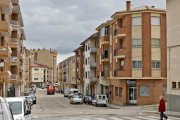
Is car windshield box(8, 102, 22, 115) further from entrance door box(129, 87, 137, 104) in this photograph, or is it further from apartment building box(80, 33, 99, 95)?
apartment building box(80, 33, 99, 95)

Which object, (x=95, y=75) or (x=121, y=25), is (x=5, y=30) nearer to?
(x=121, y=25)

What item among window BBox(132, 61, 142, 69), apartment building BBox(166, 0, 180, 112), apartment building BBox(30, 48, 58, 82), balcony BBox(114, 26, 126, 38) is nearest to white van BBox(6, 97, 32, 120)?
apartment building BBox(166, 0, 180, 112)

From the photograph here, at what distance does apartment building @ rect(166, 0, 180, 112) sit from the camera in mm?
27062

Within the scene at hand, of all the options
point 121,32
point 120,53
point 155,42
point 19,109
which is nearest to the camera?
point 19,109

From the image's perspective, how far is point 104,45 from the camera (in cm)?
5250

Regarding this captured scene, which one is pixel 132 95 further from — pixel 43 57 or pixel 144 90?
pixel 43 57

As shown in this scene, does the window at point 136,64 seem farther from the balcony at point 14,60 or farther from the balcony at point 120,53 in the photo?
the balcony at point 14,60

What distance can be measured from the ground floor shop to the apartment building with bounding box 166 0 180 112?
1084 cm

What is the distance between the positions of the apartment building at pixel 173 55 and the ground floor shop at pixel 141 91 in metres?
10.8

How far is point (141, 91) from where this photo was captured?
39.6 metres

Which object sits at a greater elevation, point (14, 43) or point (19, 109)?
point (14, 43)

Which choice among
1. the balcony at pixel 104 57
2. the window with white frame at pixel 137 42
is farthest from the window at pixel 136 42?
the balcony at pixel 104 57

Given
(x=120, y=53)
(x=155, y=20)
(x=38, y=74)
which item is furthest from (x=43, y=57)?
(x=155, y=20)

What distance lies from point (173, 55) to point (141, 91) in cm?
1261
